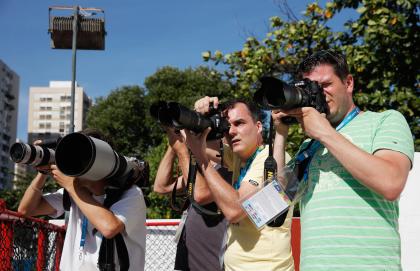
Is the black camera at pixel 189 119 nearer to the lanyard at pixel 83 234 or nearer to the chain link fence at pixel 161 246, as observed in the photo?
the lanyard at pixel 83 234

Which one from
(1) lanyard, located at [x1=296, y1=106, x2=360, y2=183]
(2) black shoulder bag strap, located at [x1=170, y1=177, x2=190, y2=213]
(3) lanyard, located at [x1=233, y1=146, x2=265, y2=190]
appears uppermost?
(1) lanyard, located at [x1=296, y1=106, x2=360, y2=183]

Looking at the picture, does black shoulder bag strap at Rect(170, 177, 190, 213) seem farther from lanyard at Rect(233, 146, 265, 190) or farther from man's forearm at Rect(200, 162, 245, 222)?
man's forearm at Rect(200, 162, 245, 222)

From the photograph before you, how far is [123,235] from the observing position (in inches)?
117

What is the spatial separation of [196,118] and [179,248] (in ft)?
4.45

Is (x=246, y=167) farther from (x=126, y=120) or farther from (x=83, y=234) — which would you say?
(x=126, y=120)

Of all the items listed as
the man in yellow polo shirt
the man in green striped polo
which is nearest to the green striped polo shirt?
the man in green striped polo

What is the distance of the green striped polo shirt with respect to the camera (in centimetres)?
193

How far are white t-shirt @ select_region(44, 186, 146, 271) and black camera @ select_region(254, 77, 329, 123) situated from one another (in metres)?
A: 1.17

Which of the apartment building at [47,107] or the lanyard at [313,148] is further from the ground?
the lanyard at [313,148]

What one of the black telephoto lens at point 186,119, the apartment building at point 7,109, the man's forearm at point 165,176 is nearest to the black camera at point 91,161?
the black telephoto lens at point 186,119

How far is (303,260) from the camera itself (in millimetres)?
2100

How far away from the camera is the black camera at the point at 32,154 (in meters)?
3.18

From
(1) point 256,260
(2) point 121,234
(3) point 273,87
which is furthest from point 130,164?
(3) point 273,87

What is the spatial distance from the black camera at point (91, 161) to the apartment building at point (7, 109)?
295 feet
